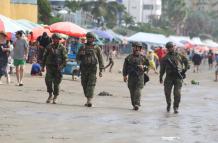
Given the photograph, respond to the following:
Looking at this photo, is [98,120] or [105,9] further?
[105,9]

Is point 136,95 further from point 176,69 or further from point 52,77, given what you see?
point 52,77

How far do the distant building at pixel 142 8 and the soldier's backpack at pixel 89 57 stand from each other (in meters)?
140

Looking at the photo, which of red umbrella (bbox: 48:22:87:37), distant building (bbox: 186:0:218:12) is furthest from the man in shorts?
distant building (bbox: 186:0:218:12)

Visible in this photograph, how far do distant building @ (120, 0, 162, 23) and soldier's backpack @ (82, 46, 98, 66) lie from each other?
140187 mm

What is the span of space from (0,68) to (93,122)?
6.95 meters

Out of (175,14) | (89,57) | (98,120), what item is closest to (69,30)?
(89,57)

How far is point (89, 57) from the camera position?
14.5m

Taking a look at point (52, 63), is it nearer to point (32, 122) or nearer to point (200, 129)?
point (32, 122)

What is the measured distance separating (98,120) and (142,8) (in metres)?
149

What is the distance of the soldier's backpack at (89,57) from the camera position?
572 inches

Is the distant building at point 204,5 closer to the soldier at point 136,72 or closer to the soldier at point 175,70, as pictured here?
the soldier at point 175,70

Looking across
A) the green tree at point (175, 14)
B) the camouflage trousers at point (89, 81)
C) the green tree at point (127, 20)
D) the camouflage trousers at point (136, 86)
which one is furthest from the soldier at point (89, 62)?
the green tree at point (175, 14)

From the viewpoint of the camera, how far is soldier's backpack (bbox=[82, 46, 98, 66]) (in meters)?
14.5

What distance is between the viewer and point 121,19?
10700cm
